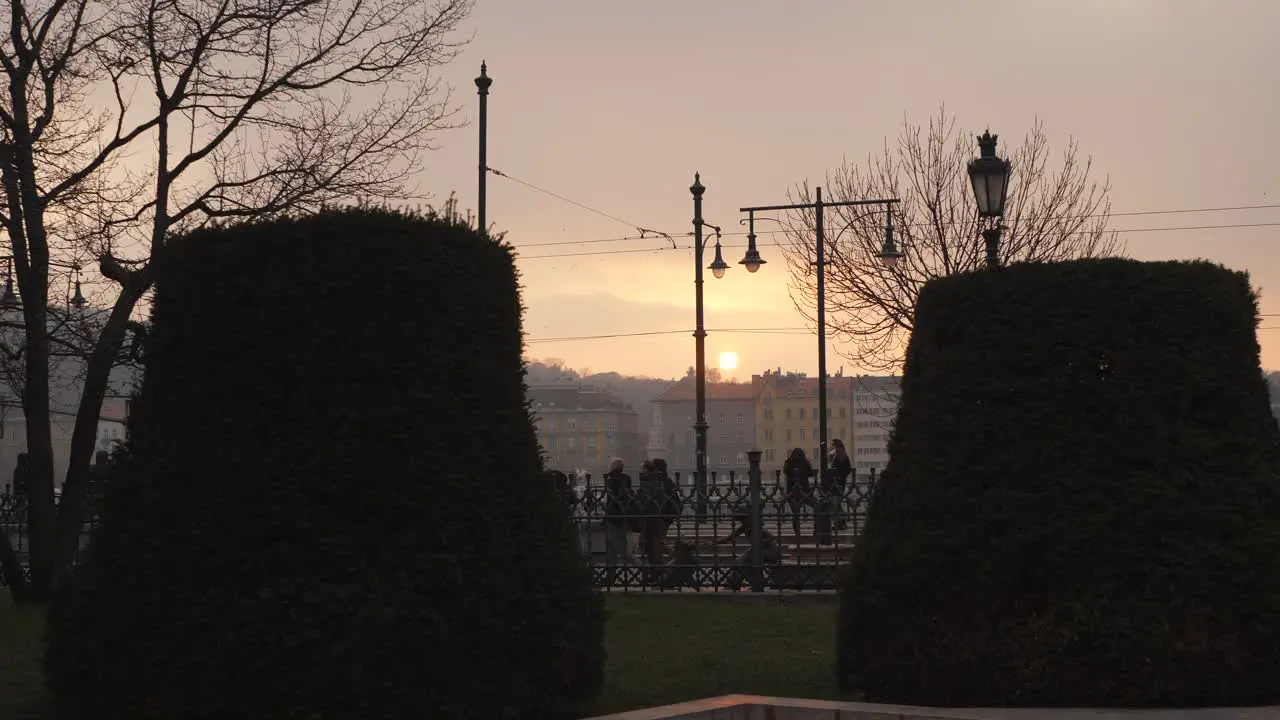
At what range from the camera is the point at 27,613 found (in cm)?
1377

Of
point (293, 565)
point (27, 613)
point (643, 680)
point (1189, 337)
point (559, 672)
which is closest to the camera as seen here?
point (293, 565)

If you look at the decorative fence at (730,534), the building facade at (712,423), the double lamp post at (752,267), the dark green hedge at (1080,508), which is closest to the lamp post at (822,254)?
the double lamp post at (752,267)

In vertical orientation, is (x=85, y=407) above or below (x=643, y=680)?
above

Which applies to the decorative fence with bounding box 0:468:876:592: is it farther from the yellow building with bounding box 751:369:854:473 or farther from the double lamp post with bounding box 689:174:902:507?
the yellow building with bounding box 751:369:854:473

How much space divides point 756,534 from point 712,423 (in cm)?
16837

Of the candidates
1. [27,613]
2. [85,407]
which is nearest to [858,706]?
[27,613]

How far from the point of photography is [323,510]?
565 cm

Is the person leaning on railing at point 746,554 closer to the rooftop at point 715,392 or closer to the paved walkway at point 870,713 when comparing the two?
the paved walkway at point 870,713

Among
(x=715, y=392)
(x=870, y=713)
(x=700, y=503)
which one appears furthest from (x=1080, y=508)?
(x=715, y=392)

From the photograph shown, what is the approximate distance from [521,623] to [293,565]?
911 mm

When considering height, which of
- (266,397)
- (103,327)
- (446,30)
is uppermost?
(446,30)

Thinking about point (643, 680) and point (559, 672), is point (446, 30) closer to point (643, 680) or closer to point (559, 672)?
point (643, 680)

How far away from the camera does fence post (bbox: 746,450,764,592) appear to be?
15.2 m

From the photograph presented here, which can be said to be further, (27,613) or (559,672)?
(27,613)
